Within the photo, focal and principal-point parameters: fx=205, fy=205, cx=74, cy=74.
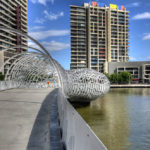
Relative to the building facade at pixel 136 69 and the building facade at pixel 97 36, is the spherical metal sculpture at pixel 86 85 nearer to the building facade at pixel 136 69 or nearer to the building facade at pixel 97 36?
the building facade at pixel 136 69

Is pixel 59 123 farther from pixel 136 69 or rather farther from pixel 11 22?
pixel 136 69

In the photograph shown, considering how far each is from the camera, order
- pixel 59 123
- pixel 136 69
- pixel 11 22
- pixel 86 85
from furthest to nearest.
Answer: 1. pixel 136 69
2. pixel 11 22
3. pixel 86 85
4. pixel 59 123

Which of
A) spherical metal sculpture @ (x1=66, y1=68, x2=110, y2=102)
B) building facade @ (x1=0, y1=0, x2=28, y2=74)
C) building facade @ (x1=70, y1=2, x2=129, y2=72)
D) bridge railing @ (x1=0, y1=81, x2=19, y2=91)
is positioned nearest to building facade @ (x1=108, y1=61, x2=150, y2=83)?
building facade @ (x1=70, y1=2, x2=129, y2=72)

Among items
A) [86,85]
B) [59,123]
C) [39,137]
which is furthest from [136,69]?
[39,137]

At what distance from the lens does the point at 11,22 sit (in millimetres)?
79812

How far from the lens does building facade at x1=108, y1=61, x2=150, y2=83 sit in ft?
292

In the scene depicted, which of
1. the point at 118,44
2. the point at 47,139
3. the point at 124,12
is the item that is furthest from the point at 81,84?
the point at 124,12

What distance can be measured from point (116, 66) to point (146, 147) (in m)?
86.7

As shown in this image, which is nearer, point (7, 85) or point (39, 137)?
point (39, 137)

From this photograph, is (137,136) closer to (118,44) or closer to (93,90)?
(93,90)

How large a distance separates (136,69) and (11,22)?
186 feet

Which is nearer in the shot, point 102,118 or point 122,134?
point 122,134

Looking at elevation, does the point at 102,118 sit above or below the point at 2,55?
below

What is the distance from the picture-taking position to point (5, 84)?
28.6 m
